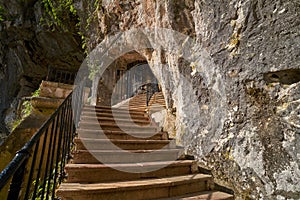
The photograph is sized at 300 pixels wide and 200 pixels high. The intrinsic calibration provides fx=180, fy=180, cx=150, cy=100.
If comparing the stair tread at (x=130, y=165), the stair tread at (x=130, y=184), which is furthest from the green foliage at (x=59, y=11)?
the stair tread at (x=130, y=184)

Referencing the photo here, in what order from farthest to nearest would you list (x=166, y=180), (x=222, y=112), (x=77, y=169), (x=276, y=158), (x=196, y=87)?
(x=196, y=87) < (x=222, y=112) < (x=166, y=180) < (x=77, y=169) < (x=276, y=158)

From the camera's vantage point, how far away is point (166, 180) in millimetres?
2119

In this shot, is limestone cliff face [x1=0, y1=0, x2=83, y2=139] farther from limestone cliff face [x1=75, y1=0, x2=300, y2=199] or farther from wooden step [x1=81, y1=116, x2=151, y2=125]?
limestone cliff face [x1=75, y1=0, x2=300, y2=199]

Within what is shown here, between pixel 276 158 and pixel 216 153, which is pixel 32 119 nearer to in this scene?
pixel 216 153

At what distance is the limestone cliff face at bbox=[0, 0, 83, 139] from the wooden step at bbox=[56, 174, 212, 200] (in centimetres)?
819

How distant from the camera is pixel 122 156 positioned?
243 centimetres

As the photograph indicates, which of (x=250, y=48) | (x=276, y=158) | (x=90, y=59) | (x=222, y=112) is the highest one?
(x=90, y=59)

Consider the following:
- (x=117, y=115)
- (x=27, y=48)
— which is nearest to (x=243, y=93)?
(x=117, y=115)

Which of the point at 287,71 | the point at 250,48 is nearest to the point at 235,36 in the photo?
the point at 250,48

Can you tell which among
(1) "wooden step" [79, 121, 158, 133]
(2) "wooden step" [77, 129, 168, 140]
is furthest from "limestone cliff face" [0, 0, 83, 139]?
(2) "wooden step" [77, 129, 168, 140]

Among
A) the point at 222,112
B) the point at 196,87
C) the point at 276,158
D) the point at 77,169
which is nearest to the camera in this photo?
the point at 276,158

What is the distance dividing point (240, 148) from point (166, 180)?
923 mm

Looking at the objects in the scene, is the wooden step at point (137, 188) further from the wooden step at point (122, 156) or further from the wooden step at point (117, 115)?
the wooden step at point (117, 115)

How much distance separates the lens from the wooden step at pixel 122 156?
2.23 m
